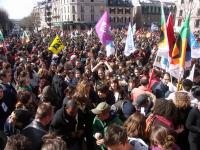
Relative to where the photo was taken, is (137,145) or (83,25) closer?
(137,145)

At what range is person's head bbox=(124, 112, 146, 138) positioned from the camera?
3.75 metres

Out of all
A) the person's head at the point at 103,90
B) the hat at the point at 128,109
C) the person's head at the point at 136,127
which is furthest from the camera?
the person's head at the point at 103,90

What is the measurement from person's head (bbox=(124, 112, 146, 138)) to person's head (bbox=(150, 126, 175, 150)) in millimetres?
295

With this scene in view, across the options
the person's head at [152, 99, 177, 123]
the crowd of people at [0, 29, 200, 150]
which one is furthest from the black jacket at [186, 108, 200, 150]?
the person's head at [152, 99, 177, 123]

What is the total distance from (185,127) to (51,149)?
2.63 m

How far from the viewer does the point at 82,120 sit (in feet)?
16.0

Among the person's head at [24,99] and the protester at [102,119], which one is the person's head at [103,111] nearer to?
the protester at [102,119]

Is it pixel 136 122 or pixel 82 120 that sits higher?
pixel 136 122

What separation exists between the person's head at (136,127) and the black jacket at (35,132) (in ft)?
3.43

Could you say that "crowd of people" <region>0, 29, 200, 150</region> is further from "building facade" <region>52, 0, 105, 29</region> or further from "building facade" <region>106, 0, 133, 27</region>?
"building facade" <region>106, 0, 133, 27</region>

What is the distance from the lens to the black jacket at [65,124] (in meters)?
4.59

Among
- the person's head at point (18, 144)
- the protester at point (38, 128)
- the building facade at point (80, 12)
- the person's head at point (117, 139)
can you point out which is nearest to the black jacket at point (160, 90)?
the protester at point (38, 128)

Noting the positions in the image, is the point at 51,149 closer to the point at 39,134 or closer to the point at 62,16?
the point at 39,134

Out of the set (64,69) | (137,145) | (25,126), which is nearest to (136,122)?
(137,145)
